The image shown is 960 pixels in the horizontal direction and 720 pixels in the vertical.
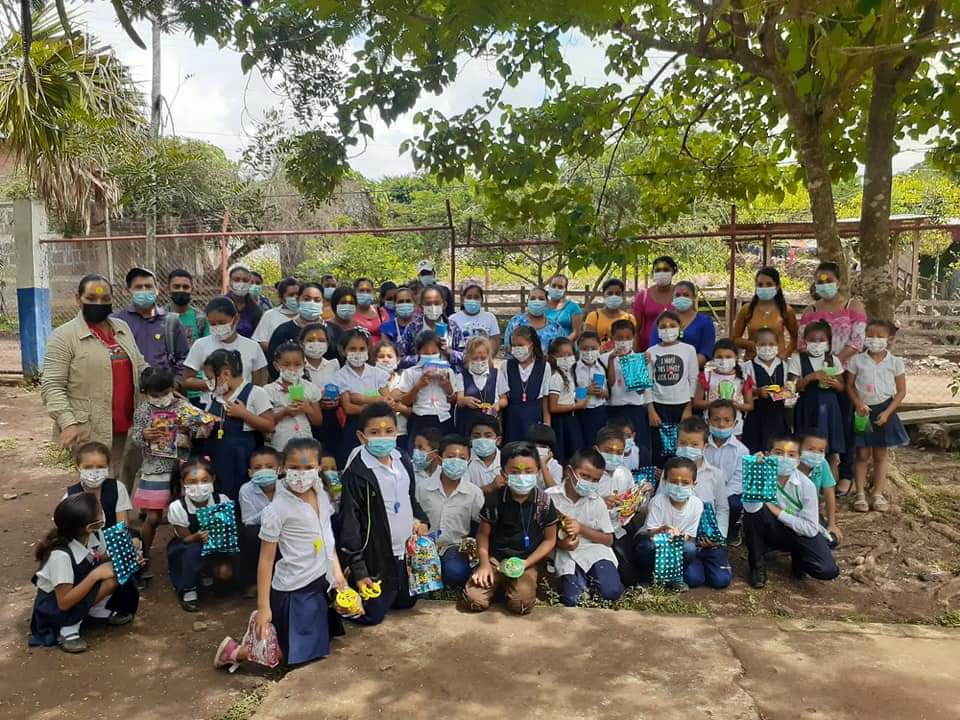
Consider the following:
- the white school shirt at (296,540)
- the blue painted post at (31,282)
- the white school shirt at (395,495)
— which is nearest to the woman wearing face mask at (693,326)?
the white school shirt at (395,495)

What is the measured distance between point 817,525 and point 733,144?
4.15 meters

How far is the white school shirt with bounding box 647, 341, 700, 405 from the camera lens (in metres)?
5.41

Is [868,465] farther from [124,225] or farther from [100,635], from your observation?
[124,225]

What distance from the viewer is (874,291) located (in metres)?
6.05

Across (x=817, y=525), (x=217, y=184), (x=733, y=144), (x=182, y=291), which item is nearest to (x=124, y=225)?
(x=217, y=184)

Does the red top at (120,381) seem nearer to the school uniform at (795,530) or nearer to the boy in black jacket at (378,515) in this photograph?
the boy in black jacket at (378,515)

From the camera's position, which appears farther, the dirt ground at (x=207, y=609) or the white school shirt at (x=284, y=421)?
the white school shirt at (x=284, y=421)

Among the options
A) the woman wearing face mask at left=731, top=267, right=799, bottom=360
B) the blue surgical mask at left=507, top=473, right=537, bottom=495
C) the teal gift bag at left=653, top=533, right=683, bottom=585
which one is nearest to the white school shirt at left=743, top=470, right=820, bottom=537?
the teal gift bag at left=653, top=533, right=683, bottom=585

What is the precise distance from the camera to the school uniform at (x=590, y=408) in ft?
17.8

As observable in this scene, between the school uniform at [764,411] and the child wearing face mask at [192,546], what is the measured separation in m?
3.51

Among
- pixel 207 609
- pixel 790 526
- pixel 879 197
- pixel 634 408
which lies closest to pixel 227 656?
pixel 207 609

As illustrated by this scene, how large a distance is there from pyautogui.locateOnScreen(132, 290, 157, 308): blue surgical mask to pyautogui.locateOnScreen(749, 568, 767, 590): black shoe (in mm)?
4112

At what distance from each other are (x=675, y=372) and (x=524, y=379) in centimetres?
103

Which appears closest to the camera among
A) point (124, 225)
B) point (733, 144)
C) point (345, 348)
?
point (345, 348)
